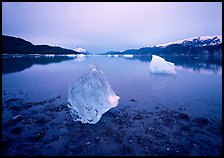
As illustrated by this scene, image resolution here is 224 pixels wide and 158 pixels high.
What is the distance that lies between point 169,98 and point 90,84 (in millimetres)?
5962

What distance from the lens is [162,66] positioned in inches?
968

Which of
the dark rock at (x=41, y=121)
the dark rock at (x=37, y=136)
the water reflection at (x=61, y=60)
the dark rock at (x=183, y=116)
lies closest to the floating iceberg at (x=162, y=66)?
the water reflection at (x=61, y=60)

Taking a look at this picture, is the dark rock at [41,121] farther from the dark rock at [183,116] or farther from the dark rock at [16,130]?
the dark rock at [183,116]

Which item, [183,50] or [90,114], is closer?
[90,114]

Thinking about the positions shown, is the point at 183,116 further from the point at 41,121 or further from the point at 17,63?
the point at 17,63

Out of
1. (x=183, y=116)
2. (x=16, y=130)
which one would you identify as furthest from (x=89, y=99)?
(x=183, y=116)

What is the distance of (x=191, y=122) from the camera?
7.86 meters

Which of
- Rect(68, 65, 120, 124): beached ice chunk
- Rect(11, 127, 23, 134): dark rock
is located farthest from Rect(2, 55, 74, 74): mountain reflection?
Rect(11, 127, 23, 134): dark rock

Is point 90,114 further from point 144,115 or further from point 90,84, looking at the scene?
point 144,115

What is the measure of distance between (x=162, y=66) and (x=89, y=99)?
18.2 m

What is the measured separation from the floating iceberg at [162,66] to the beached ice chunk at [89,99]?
1610 cm

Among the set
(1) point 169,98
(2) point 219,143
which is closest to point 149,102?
(1) point 169,98

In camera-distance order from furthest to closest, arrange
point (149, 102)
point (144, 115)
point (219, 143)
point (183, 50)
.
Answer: point (183, 50) → point (149, 102) → point (144, 115) → point (219, 143)

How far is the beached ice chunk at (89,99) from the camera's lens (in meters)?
8.12
